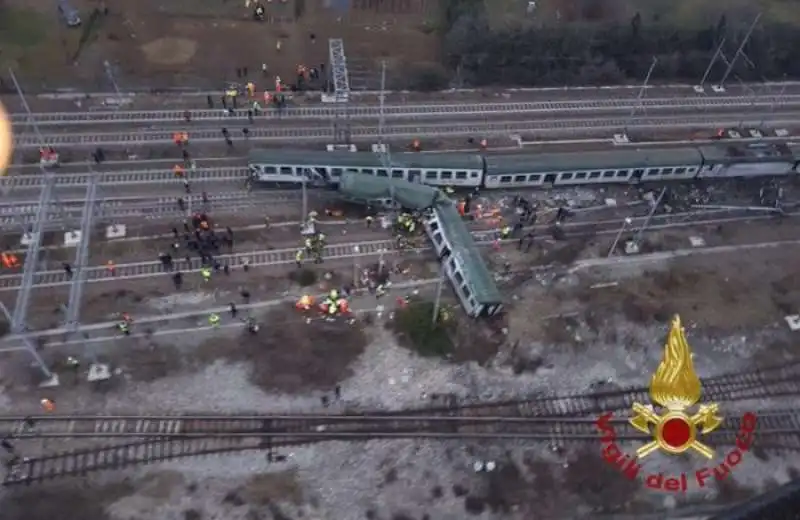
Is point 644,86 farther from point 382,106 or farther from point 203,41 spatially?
point 203,41

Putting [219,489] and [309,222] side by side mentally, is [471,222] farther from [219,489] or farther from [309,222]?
[219,489]

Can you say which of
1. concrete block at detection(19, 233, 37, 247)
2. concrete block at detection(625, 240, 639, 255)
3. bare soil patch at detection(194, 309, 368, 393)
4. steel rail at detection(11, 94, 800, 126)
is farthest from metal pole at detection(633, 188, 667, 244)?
concrete block at detection(19, 233, 37, 247)

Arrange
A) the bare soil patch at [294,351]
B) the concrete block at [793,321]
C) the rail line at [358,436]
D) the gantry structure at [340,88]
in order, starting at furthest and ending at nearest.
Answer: the gantry structure at [340,88]
the concrete block at [793,321]
the bare soil patch at [294,351]
the rail line at [358,436]

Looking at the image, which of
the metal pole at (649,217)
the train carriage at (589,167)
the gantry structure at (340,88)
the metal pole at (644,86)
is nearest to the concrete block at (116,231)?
the gantry structure at (340,88)

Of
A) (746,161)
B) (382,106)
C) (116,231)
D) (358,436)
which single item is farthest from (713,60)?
(116,231)

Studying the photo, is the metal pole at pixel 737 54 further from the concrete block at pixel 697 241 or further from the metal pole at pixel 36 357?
the metal pole at pixel 36 357
